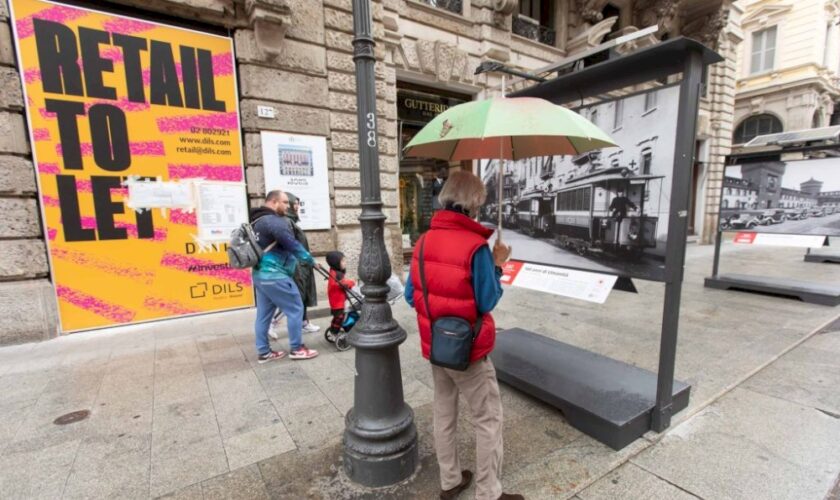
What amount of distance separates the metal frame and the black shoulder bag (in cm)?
Answer: 158

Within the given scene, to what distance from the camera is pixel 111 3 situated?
17.0 ft

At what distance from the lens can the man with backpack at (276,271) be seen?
3945 mm

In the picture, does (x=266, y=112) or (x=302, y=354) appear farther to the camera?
(x=266, y=112)

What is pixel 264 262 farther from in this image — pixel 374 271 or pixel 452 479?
pixel 452 479

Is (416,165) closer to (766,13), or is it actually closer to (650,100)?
(650,100)

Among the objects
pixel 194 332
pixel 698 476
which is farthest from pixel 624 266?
pixel 194 332

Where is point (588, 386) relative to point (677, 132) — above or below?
below

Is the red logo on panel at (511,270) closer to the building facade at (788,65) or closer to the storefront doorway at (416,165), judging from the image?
the storefront doorway at (416,165)

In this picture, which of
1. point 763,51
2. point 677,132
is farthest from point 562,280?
point 763,51

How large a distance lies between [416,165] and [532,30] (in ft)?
16.3

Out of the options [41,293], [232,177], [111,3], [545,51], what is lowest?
[41,293]

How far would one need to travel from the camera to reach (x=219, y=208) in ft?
19.6

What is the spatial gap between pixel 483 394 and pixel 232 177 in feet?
18.1

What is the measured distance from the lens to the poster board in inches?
243
